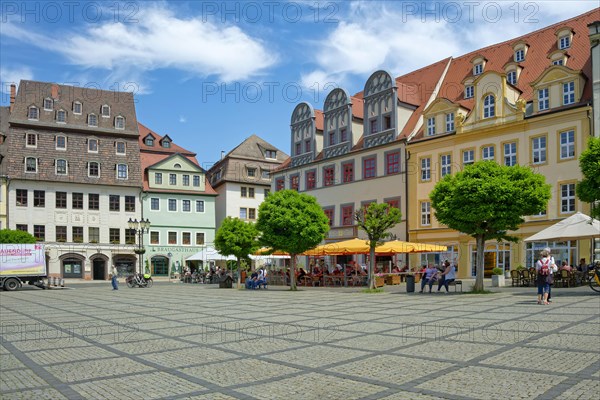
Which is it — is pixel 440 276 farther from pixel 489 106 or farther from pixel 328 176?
pixel 328 176

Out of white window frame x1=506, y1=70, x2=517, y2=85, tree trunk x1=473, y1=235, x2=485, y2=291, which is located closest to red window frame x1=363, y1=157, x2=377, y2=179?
white window frame x1=506, y1=70, x2=517, y2=85

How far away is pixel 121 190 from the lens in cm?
6150

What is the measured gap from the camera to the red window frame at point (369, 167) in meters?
47.2

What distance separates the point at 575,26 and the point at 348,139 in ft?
60.9

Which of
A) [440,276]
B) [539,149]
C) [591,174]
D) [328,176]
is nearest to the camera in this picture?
[591,174]

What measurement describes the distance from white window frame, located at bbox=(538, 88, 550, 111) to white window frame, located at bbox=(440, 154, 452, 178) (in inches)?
278

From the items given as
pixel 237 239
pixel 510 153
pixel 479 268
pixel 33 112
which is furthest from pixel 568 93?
pixel 33 112

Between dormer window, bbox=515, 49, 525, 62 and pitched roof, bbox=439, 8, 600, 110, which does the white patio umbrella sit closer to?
pitched roof, bbox=439, 8, 600, 110

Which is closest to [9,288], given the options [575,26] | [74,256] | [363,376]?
[74,256]

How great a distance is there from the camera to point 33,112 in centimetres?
5928

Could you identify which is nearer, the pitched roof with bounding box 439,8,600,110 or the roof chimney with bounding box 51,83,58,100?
the pitched roof with bounding box 439,8,600,110

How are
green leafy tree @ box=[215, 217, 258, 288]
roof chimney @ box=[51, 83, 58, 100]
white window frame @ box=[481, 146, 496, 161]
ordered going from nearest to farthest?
1. white window frame @ box=[481, 146, 496, 161]
2. green leafy tree @ box=[215, 217, 258, 288]
3. roof chimney @ box=[51, 83, 58, 100]

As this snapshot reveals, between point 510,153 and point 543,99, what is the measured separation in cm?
380

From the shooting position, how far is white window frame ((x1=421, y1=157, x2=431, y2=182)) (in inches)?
1692
